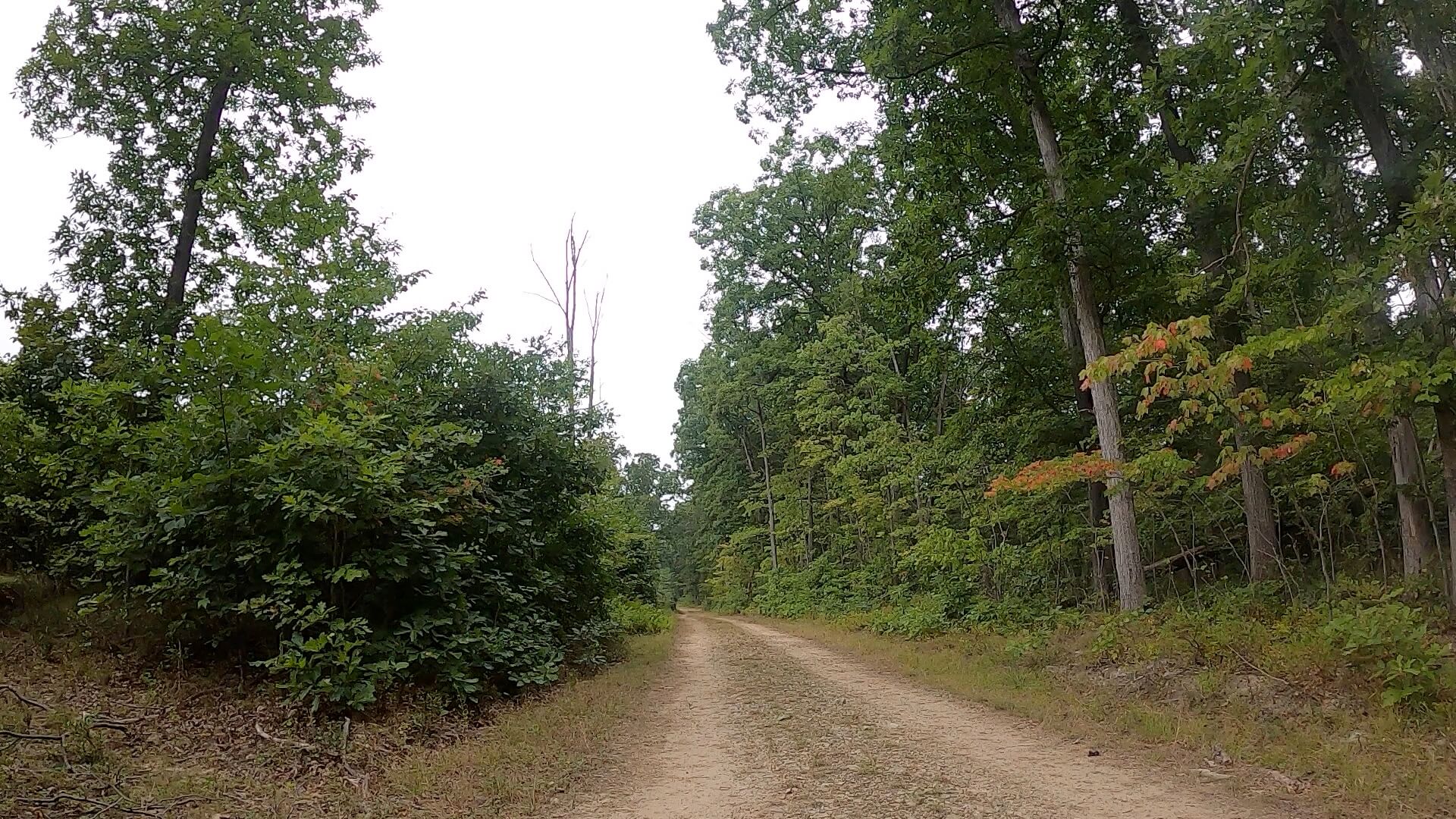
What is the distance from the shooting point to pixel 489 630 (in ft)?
26.8

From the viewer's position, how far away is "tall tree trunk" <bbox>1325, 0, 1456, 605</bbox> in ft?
19.1

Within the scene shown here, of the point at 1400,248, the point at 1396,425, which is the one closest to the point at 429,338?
the point at 1400,248

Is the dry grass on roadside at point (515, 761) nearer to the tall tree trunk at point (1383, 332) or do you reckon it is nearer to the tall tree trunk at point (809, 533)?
the tall tree trunk at point (1383, 332)

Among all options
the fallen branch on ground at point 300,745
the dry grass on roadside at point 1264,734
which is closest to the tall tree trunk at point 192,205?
the fallen branch on ground at point 300,745

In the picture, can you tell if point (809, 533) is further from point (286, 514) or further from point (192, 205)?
point (286, 514)

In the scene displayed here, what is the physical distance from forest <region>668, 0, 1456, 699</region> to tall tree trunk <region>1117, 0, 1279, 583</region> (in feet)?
0.15

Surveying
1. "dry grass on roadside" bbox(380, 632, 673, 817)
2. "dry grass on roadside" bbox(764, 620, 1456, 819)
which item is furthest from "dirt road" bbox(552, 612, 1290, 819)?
"dry grass on roadside" bbox(764, 620, 1456, 819)

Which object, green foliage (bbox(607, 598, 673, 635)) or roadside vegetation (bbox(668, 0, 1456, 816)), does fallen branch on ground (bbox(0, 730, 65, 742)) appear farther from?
green foliage (bbox(607, 598, 673, 635))

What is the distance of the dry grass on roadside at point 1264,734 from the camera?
4301 millimetres

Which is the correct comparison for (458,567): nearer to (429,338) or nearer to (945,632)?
(429,338)

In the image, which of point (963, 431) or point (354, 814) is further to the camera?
point (963, 431)

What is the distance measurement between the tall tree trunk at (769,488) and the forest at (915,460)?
15.8m

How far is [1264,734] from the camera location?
18.2 feet

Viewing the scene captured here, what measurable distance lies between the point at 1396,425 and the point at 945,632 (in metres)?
7.97
